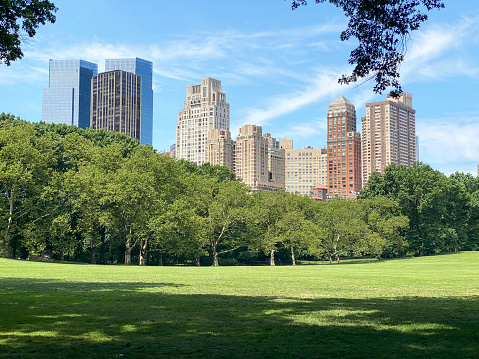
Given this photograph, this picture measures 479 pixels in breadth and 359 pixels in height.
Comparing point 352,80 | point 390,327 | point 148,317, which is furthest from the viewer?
point 352,80

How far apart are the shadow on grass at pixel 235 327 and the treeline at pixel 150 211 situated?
47.1 m

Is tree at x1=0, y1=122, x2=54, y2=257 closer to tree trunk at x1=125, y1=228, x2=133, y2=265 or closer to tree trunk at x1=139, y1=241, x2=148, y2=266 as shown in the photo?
tree trunk at x1=125, y1=228, x2=133, y2=265

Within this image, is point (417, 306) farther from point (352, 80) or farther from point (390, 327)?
point (352, 80)

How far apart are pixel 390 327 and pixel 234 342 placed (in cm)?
415

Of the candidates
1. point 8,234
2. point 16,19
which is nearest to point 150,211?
point 8,234

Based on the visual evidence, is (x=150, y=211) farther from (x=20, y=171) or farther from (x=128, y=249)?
(x=20, y=171)

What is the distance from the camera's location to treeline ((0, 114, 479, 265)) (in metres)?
65.2

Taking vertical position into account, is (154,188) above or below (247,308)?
above

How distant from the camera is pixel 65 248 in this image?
6694 cm

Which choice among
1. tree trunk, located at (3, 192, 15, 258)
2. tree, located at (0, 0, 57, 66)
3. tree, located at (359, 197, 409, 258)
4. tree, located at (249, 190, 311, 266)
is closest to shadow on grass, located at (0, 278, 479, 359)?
tree, located at (0, 0, 57, 66)

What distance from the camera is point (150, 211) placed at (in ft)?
227

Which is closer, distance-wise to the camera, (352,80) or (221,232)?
(352,80)

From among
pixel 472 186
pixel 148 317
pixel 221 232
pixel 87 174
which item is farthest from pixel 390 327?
pixel 472 186

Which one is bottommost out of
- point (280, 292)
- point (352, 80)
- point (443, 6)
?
point (280, 292)
